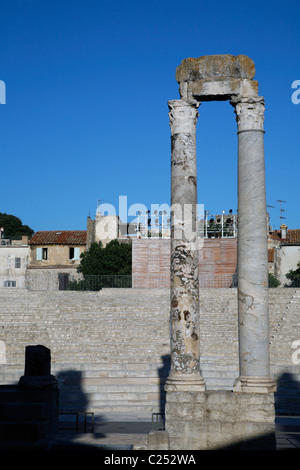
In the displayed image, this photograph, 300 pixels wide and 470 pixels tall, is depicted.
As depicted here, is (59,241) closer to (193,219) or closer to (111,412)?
(111,412)

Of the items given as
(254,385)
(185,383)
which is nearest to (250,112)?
(254,385)

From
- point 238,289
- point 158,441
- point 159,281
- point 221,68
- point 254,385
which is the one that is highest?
point 221,68

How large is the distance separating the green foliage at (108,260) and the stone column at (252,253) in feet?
137

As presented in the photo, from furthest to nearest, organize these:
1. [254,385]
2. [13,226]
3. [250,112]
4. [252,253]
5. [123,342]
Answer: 1. [13,226]
2. [123,342]
3. [250,112]
4. [252,253]
5. [254,385]

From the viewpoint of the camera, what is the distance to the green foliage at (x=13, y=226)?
8969 cm

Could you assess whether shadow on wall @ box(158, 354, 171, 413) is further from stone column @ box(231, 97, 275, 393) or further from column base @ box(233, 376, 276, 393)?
stone column @ box(231, 97, 275, 393)

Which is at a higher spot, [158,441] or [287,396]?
[158,441]

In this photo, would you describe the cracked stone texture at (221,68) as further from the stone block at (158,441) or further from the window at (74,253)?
the window at (74,253)

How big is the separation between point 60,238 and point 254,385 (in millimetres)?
51103

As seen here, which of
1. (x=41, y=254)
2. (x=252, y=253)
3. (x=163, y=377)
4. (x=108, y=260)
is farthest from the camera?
(x=41, y=254)

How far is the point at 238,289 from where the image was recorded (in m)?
13.0

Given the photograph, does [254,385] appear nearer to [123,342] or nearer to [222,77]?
[222,77]

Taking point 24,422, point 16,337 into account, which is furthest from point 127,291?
point 24,422

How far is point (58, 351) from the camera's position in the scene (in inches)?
883
